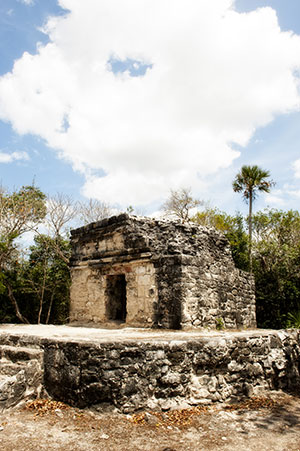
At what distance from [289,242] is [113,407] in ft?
45.7

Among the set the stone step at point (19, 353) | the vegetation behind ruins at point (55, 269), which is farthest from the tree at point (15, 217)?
the stone step at point (19, 353)

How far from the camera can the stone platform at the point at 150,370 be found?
3779 mm

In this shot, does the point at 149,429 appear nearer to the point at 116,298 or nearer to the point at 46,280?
the point at 116,298

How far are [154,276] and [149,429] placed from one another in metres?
3.77

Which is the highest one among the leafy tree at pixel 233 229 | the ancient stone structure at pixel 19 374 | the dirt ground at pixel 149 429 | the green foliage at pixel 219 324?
the leafy tree at pixel 233 229

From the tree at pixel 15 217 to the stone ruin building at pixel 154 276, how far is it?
424 cm

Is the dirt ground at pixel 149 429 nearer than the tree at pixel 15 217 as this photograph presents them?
Yes

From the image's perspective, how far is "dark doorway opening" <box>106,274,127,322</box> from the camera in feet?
26.5

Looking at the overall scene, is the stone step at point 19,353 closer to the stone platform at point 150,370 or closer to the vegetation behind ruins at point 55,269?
the stone platform at point 150,370

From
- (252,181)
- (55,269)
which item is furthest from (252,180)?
(55,269)

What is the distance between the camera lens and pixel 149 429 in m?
3.44

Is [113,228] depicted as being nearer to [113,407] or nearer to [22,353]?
[22,353]

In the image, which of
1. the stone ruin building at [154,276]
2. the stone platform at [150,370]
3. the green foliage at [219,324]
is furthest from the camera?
the green foliage at [219,324]

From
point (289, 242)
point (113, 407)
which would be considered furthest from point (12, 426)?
point (289, 242)
